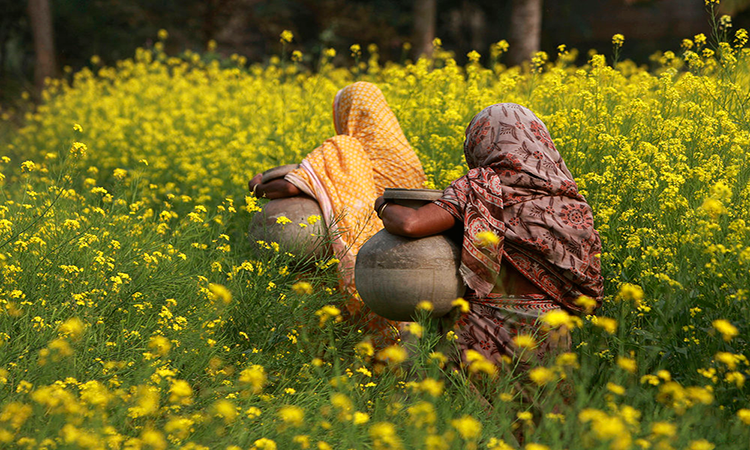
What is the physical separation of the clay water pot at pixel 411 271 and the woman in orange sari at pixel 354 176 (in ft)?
1.91

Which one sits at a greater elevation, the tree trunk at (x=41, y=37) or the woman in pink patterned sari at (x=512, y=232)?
the tree trunk at (x=41, y=37)

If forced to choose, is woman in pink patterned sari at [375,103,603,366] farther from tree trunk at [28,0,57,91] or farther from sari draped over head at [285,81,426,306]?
tree trunk at [28,0,57,91]

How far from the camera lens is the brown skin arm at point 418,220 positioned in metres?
3.02

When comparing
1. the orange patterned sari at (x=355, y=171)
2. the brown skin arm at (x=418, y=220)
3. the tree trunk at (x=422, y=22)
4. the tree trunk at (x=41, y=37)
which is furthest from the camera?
the tree trunk at (x=41, y=37)

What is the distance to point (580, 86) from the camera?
209 inches

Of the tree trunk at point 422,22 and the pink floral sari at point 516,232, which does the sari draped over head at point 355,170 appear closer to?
the pink floral sari at point 516,232

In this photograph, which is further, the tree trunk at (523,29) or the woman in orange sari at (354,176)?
the tree trunk at (523,29)

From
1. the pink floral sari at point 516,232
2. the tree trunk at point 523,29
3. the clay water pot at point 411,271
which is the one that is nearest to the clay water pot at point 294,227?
the clay water pot at point 411,271

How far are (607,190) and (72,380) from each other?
2.88 metres

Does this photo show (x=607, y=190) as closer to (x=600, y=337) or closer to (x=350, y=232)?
(x=600, y=337)

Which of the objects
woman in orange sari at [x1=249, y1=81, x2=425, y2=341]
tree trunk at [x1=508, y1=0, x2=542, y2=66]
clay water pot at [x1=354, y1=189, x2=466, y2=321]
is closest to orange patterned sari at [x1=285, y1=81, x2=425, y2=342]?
woman in orange sari at [x1=249, y1=81, x2=425, y2=341]

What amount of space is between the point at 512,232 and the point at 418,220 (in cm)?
43

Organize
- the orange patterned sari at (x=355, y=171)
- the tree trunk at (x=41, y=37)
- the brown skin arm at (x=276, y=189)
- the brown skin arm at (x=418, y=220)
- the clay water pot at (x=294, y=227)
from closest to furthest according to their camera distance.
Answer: the brown skin arm at (x=418, y=220)
the clay water pot at (x=294, y=227)
the orange patterned sari at (x=355, y=171)
the brown skin arm at (x=276, y=189)
the tree trunk at (x=41, y=37)

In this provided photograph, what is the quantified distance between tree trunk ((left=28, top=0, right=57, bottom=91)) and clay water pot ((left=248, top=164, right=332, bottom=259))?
1090 cm
